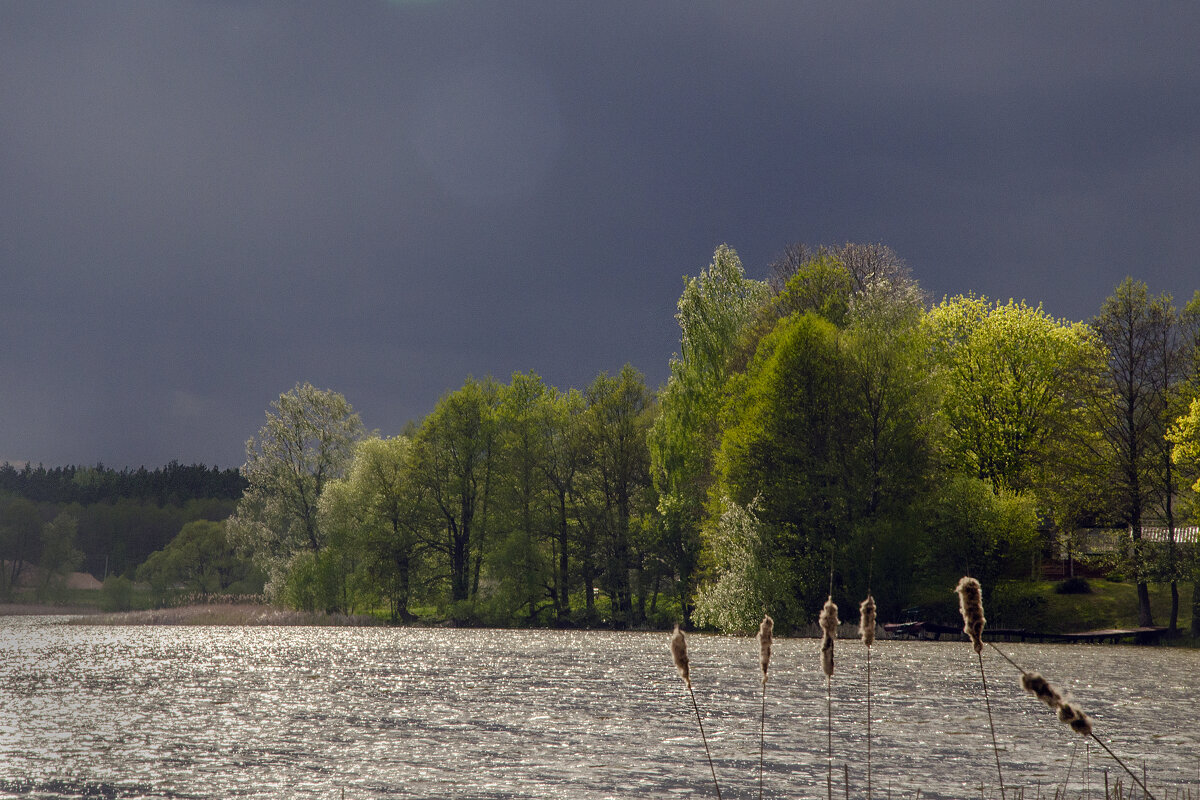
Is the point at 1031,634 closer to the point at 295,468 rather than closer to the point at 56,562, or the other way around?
the point at 295,468

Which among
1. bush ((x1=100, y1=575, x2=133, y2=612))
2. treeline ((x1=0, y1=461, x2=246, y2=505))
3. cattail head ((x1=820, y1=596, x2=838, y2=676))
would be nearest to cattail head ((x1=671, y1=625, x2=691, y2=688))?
cattail head ((x1=820, y1=596, x2=838, y2=676))

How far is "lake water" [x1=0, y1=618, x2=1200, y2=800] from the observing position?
10.7 metres

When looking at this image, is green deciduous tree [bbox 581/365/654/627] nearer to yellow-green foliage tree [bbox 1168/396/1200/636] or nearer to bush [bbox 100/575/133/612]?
yellow-green foliage tree [bbox 1168/396/1200/636]

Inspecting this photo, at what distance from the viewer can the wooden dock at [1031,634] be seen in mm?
42969

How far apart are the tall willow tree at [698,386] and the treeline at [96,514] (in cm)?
8795

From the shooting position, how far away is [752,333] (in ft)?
190

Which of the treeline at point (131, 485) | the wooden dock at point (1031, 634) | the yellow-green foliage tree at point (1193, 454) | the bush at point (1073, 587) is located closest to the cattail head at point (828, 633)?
the wooden dock at point (1031, 634)

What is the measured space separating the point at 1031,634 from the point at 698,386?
2091 centimetres

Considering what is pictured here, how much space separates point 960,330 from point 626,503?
931 inches

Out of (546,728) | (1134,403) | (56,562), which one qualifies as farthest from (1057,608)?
(56,562)

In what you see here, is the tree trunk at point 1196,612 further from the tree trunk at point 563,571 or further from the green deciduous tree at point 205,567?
the green deciduous tree at point 205,567

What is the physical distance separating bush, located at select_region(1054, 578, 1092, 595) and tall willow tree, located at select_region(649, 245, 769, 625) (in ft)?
64.7

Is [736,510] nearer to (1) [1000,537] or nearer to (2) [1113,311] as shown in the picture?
(1) [1000,537]

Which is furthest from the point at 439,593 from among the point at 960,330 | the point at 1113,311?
the point at 1113,311
